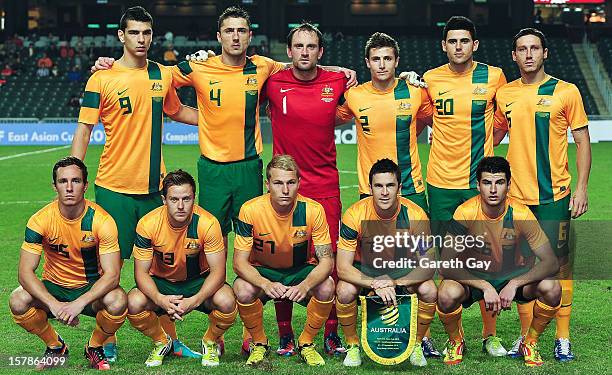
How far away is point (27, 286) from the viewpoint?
617 centimetres

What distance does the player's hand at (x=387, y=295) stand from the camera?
20.2 ft

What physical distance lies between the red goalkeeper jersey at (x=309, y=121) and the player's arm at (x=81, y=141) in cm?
131

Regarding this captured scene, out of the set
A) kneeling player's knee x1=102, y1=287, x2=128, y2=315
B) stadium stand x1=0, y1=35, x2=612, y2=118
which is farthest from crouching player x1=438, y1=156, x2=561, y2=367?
stadium stand x1=0, y1=35, x2=612, y2=118

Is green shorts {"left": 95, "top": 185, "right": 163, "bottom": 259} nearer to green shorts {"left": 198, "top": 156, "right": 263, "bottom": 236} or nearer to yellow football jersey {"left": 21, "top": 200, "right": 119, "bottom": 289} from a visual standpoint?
green shorts {"left": 198, "top": 156, "right": 263, "bottom": 236}

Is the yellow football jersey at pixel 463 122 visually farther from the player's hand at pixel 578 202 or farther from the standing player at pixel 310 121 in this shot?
the standing player at pixel 310 121

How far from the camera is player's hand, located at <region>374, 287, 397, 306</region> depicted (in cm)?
615

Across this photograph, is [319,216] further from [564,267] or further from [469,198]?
[564,267]

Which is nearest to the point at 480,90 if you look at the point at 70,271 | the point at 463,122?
the point at 463,122

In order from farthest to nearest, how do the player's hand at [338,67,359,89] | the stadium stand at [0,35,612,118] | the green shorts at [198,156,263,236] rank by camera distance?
the stadium stand at [0,35,612,118] < the player's hand at [338,67,359,89] < the green shorts at [198,156,263,236]

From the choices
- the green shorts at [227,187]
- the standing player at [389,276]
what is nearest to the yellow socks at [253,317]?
the standing player at [389,276]

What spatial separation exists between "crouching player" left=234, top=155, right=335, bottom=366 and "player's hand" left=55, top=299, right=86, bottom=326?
39.0 inches

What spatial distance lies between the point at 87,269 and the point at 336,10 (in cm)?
Answer: 3487

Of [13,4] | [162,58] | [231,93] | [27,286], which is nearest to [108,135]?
[231,93]

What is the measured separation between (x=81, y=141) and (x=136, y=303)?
1.37m
